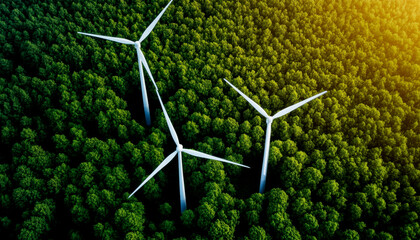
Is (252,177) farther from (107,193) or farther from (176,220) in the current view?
(107,193)

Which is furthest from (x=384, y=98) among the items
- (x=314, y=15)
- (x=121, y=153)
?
(x=121, y=153)

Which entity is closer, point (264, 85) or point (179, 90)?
point (179, 90)

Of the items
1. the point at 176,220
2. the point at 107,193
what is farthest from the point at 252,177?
the point at 107,193

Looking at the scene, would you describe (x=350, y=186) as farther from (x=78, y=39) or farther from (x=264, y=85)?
(x=78, y=39)

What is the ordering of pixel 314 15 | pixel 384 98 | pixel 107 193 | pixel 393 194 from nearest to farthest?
pixel 107 193 < pixel 393 194 < pixel 384 98 < pixel 314 15

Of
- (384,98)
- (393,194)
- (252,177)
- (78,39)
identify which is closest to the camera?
(393,194)

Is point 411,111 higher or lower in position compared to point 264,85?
higher

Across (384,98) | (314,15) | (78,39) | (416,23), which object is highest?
(416,23)
